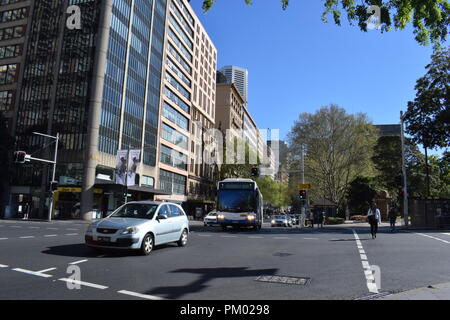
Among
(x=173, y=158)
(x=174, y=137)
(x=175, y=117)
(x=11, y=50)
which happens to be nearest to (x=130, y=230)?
(x=11, y=50)

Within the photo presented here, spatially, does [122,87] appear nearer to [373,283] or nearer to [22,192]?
[22,192]

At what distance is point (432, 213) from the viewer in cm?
3009

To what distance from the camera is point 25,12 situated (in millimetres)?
46094

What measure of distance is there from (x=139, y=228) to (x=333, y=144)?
151 ft

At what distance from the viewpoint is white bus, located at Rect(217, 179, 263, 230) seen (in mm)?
21969

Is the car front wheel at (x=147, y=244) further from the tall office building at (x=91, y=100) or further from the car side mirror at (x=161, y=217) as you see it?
the tall office building at (x=91, y=100)

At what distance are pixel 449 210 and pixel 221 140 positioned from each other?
173ft

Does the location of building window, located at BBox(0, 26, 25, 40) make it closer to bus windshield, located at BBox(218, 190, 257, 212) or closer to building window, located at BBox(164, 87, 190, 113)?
building window, located at BBox(164, 87, 190, 113)

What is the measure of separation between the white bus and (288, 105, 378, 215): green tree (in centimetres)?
3152

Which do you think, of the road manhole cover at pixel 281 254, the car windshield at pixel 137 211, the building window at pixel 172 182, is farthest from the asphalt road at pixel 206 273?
the building window at pixel 172 182

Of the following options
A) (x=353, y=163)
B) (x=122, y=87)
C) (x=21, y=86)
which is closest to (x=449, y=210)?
(x=353, y=163)

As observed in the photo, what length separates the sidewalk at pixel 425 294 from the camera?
5.41m

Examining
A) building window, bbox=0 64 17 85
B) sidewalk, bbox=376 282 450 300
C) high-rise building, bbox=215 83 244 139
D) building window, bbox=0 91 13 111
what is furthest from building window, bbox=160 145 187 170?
sidewalk, bbox=376 282 450 300

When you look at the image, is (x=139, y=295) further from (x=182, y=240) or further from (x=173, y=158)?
(x=173, y=158)
